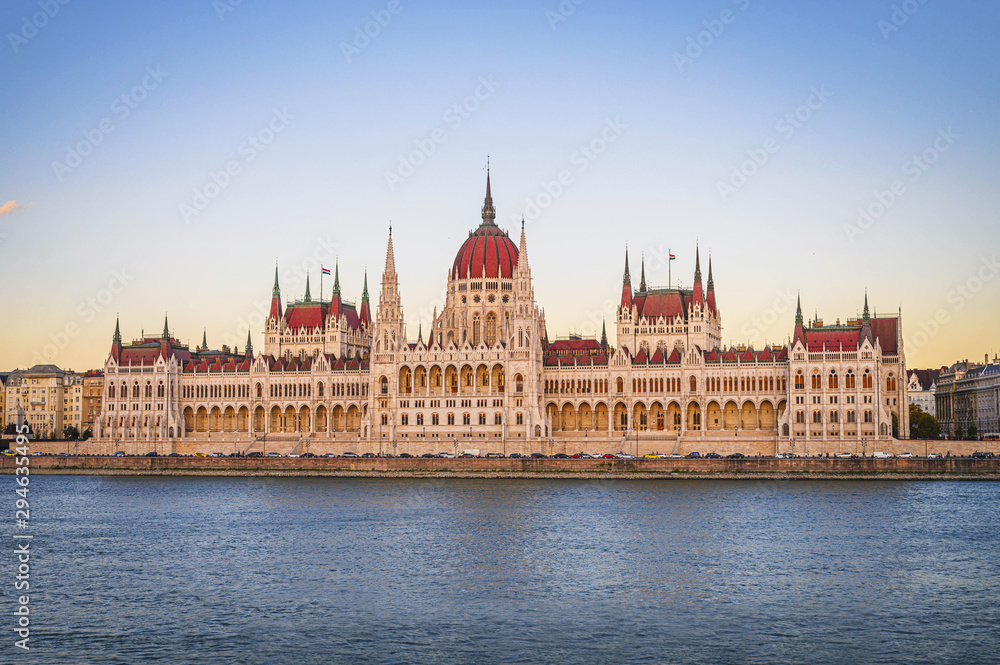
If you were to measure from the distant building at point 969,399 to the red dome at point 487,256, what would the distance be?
56596 mm

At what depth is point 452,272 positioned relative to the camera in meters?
134

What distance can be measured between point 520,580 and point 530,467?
2185 inches

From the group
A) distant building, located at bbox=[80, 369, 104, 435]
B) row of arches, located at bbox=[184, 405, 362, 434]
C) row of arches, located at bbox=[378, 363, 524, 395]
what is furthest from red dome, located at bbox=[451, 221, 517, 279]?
distant building, located at bbox=[80, 369, 104, 435]

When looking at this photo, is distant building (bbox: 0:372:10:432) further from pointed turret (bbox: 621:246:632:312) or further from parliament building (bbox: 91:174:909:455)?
pointed turret (bbox: 621:246:632:312)

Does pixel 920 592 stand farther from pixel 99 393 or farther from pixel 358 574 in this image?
pixel 99 393

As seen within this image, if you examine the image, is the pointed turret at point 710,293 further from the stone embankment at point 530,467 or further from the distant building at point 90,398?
the distant building at point 90,398

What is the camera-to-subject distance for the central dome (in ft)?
431

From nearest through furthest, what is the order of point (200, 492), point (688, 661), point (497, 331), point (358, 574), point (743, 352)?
point (688, 661) < point (358, 574) < point (200, 492) < point (743, 352) < point (497, 331)

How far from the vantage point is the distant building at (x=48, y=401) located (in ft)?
525

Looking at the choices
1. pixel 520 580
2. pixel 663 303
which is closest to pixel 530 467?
pixel 663 303

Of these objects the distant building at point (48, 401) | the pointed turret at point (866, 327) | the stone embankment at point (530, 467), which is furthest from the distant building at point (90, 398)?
the pointed turret at point (866, 327)

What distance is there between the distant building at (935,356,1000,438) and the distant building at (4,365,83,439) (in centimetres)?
11345

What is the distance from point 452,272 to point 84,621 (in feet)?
314

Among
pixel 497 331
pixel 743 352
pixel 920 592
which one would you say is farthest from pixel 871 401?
pixel 920 592
